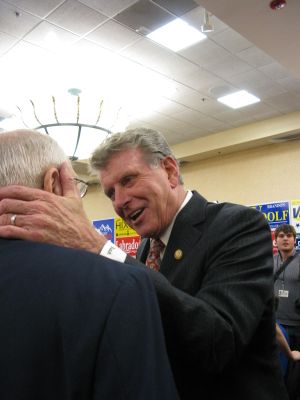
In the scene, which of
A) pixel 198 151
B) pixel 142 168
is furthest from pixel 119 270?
pixel 198 151

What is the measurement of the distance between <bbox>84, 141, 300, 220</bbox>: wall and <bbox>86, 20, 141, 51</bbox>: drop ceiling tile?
12.6 feet

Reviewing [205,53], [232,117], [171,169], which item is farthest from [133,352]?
[232,117]

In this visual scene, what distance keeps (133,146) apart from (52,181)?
625mm

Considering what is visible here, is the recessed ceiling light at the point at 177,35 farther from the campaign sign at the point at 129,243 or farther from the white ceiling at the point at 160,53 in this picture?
the campaign sign at the point at 129,243

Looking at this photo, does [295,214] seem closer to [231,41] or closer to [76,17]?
[231,41]

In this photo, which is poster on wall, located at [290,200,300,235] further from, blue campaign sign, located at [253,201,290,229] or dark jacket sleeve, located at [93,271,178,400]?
dark jacket sleeve, located at [93,271,178,400]

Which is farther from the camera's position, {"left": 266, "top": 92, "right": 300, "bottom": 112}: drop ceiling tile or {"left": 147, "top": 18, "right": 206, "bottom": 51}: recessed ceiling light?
{"left": 266, "top": 92, "right": 300, "bottom": 112}: drop ceiling tile

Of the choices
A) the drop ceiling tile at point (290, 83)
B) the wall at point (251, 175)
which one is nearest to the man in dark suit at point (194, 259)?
the drop ceiling tile at point (290, 83)

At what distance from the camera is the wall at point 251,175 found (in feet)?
23.7

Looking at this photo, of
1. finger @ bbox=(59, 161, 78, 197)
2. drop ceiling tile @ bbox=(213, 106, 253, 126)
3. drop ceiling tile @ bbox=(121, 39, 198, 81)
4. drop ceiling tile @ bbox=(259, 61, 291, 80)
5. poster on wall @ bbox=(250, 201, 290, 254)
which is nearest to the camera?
finger @ bbox=(59, 161, 78, 197)

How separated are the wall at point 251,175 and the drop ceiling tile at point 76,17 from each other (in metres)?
4.29

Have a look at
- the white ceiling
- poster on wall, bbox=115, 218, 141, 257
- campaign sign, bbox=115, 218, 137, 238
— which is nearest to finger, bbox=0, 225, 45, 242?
the white ceiling

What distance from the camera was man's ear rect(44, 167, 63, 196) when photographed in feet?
3.05

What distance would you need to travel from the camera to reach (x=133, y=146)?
1.54m
